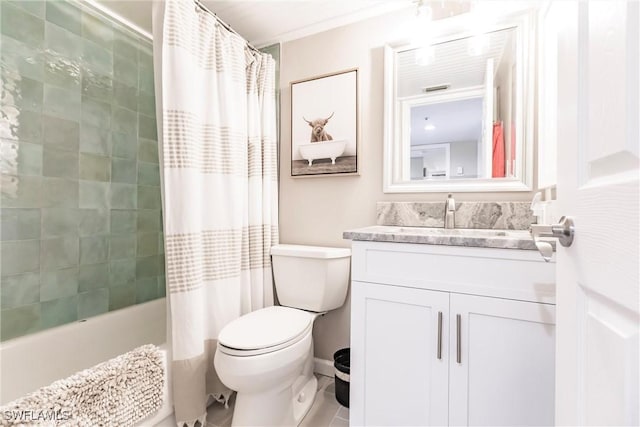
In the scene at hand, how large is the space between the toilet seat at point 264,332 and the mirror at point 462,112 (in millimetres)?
883

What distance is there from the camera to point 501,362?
0.97 meters

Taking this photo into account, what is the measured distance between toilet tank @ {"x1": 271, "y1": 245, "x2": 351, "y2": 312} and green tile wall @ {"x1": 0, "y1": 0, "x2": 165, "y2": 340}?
1.02 meters

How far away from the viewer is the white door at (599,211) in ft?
1.12

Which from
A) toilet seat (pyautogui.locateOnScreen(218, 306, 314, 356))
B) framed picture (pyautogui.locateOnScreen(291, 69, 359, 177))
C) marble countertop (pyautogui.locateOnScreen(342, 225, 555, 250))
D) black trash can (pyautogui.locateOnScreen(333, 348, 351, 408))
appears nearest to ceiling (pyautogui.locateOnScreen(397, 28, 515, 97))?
framed picture (pyautogui.locateOnScreen(291, 69, 359, 177))

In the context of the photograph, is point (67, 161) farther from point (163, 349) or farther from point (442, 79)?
point (442, 79)

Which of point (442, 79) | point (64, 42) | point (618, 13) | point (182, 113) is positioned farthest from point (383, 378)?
point (64, 42)

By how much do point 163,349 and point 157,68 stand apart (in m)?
1.26

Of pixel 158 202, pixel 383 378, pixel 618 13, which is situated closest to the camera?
pixel 618 13

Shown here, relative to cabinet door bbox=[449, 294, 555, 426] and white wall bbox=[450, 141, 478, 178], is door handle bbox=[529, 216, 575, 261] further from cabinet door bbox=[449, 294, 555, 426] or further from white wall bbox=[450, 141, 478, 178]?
white wall bbox=[450, 141, 478, 178]

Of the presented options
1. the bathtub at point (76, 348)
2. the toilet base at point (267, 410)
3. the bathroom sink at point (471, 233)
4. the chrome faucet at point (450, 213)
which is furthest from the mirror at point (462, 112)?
the bathtub at point (76, 348)

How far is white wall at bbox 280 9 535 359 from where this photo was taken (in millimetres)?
1702

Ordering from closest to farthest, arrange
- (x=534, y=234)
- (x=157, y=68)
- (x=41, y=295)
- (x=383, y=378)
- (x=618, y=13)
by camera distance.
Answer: (x=618, y=13)
(x=534, y=234)
(x=383, y=378)
(x=157, y=68)
(x=41, y=295)

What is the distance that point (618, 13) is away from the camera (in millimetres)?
372

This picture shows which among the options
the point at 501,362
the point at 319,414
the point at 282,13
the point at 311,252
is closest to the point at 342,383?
the point at 319,414
